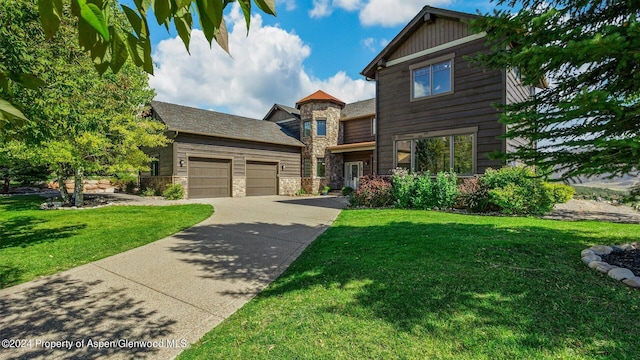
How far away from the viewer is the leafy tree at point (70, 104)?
391cm

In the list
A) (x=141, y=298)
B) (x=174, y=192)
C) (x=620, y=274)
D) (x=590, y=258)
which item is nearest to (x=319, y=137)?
(x=174, y=192)

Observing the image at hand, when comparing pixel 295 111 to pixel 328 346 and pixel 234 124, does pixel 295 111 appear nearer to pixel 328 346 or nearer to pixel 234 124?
pixel 234 124

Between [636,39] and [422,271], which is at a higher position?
[636,39]

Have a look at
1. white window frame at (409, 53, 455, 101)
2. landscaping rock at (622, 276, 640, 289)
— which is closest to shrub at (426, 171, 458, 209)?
white window frame at (409, 53, 455, 101)

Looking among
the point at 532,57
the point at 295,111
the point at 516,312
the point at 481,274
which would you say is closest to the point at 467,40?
the point at 532,57

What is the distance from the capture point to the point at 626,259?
12.4 ft

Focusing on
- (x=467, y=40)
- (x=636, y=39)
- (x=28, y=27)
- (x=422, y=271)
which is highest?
(x=467, y=40)

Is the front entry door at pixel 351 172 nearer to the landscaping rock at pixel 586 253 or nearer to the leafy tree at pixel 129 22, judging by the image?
the landscaping rock at pixel 586 253

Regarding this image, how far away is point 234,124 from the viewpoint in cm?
1938

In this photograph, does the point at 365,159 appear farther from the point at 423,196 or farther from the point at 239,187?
the point at 423,196

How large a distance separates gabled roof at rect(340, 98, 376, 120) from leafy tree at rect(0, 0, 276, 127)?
760 inches

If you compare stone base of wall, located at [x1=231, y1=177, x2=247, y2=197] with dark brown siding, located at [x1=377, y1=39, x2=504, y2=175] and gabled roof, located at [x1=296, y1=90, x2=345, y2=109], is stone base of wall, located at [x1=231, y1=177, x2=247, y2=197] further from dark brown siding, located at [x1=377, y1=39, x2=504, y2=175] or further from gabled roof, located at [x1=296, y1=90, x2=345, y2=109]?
dark brown siding, located at [x1=377, y1=39, x2=504, y2=175]

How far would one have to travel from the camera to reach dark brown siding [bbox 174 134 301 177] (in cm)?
1573

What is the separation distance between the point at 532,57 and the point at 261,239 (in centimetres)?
530
